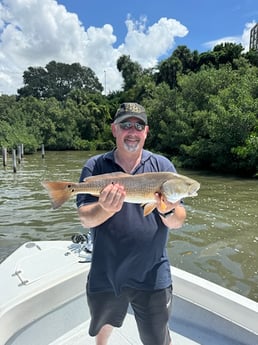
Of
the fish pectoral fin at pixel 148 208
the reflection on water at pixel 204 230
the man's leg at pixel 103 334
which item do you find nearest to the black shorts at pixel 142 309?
the man's leg at pixel 103 334

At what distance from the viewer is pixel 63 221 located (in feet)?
31.3

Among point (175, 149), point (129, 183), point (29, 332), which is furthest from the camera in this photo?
point (175, 149)

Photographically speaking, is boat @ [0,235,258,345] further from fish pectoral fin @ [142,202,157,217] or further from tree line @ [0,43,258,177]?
tree line @ [0,43,258,177]

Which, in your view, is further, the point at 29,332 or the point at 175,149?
the point at 175,149

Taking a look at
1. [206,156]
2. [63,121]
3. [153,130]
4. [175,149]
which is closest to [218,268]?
[206,156]

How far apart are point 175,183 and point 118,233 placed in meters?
0.47

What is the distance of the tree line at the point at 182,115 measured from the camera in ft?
61.9

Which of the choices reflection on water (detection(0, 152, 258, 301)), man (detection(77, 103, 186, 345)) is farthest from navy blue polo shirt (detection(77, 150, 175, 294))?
reflection on water (detection(0, 152, 258, 301))

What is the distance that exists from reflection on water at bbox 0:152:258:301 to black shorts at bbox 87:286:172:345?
3648 millimetres

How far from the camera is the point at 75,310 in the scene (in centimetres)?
330

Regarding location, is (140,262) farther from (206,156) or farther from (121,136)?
(206,156)

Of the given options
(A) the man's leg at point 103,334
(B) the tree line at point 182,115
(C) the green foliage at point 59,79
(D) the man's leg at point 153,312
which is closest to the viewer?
(D) the man's leg at point 153,312

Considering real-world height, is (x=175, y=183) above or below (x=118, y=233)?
above

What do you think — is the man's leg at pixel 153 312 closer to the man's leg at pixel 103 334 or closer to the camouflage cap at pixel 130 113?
the man's leg at pixel 103 334
